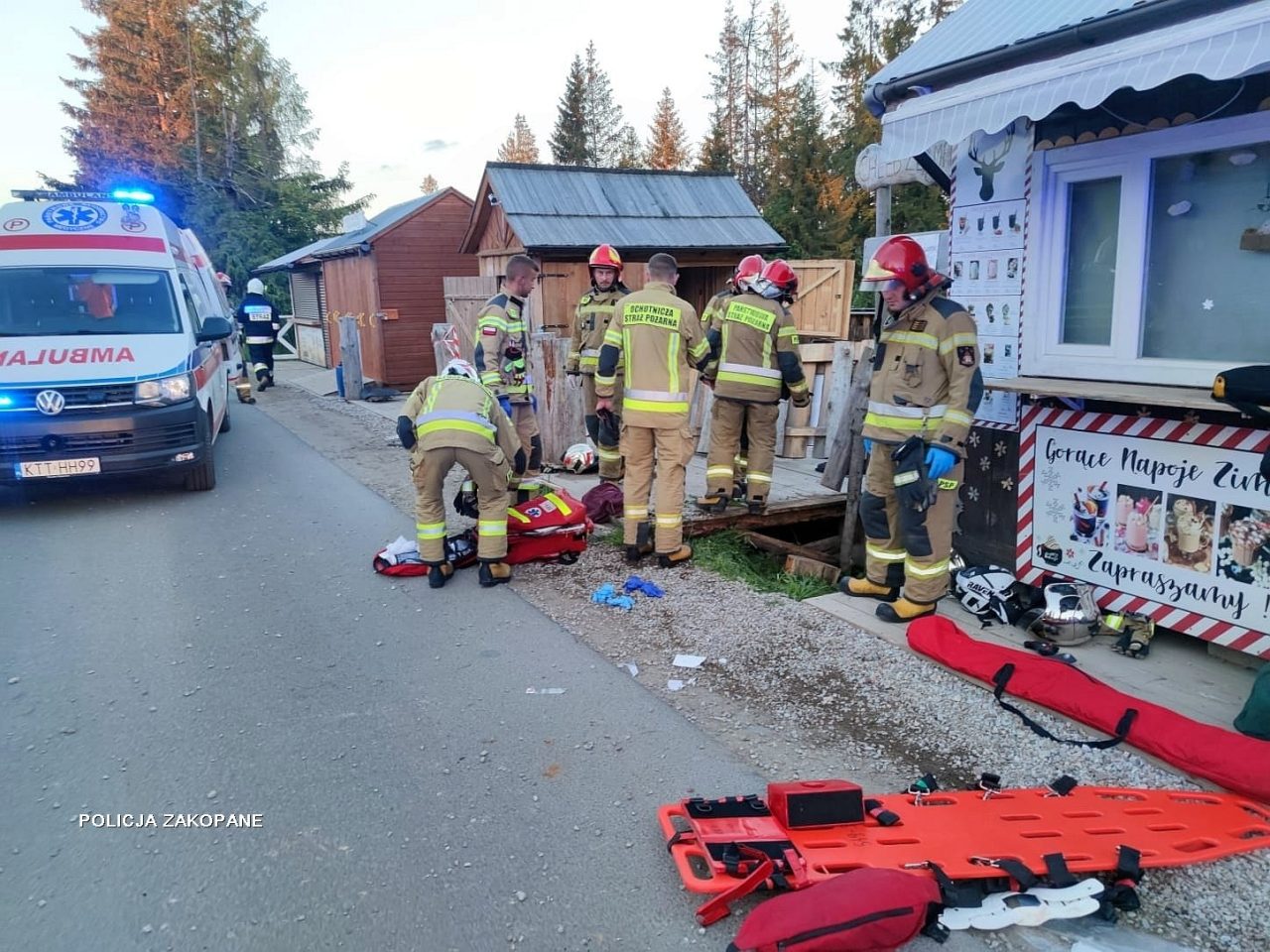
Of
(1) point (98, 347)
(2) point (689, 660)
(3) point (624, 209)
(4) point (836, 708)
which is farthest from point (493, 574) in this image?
(3) point (624, 209)

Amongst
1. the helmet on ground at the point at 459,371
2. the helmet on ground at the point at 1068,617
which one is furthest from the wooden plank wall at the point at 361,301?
the helmet on ground at the point at 1068,617

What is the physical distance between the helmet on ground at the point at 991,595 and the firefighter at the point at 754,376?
6.99 feet

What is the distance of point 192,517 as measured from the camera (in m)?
7.97

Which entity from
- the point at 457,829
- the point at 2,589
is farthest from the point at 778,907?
the point at 2,589

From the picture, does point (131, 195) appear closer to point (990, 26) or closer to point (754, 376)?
point (754, 376)

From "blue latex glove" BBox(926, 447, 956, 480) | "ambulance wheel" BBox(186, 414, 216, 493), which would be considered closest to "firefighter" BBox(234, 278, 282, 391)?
"ambulance wheel" BBox(186, 414, 216, 493)

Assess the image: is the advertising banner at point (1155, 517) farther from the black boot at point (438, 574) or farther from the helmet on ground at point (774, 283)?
the black boot at point (438, 574)

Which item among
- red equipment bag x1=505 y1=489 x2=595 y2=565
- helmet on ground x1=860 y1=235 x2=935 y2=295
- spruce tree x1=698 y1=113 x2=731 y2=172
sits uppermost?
spruce tree x1=698 y1=113 x2=731 y2=172

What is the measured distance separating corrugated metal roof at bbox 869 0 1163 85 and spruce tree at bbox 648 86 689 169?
45.0 m

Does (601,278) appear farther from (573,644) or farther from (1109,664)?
(1109,664)

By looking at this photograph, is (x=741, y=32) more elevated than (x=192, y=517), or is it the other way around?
(x=741, y=32)

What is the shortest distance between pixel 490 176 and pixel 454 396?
10.2m

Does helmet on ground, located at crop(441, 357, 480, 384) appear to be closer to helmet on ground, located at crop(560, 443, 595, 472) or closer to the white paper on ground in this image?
the white paper on ground

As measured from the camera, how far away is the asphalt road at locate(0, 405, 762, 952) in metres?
2.85
